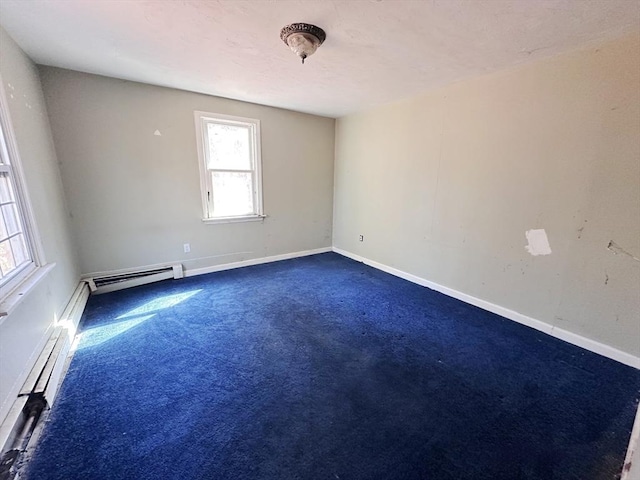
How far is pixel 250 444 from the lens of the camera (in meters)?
1.34

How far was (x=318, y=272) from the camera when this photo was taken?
151 inches

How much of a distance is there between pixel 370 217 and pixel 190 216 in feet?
8.34

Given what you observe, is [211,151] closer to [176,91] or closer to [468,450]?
[176,91]

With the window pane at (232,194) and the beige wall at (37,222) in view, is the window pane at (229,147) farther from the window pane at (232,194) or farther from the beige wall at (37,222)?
the beige wall at (37,222)

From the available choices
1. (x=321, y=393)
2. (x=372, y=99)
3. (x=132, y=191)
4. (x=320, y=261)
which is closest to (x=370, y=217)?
(x=320, y=261)

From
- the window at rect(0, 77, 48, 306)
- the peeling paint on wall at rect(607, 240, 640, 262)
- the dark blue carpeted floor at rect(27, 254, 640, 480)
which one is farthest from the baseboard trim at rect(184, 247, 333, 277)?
the peeling paint on wall at rect(607, 240, 640, 262)

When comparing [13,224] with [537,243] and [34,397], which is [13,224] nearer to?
[34,397]

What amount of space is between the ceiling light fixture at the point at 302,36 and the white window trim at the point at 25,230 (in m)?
1.86

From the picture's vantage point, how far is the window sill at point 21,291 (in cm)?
Result: 139

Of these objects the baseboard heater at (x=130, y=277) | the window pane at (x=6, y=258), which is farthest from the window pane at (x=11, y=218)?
the baseboard heater at (x=130, y=277)

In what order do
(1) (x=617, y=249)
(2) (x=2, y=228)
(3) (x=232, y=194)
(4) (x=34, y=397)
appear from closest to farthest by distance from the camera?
1. (4) (x=34, y=397)
2. (2) (x=2, y=228)
3. (1) (x=617, y=249)
4. (3) (x=232, y=194)

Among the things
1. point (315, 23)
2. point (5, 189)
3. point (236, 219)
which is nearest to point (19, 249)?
point (5, 189)

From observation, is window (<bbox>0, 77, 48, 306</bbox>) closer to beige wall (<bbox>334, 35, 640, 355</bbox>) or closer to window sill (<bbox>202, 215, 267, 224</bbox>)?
window sill (<bbox>202, 215, 267, 224</bbox>)

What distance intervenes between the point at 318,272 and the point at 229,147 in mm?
2129
